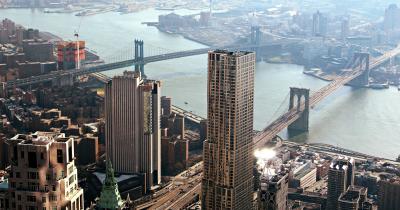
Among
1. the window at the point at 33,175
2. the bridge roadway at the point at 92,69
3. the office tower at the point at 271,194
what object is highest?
the window at the point at 33,175

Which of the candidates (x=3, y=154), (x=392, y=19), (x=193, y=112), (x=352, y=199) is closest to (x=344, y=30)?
(x=392, y=19)

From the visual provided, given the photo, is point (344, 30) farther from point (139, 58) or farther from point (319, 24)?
point (139, 58)

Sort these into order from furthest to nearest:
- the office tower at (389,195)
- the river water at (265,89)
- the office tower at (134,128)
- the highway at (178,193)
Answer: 1. the river water at (265,89)
2. the office tower at (134,128)
3. the office tower at (389,195)
4. the highway at (178,193)

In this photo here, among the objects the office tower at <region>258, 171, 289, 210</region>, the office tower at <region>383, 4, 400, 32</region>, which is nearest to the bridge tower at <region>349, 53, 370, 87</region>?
the office tower at <region>383, 4, 400, 32</region>

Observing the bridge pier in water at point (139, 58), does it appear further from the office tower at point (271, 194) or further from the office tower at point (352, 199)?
the office tower at point (271, 194)

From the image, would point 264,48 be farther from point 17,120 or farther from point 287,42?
point 17,120

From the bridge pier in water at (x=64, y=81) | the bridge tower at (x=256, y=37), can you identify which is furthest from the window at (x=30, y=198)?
the bridge tower at (x=256, y=37)
